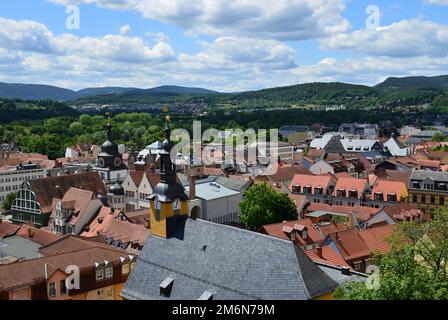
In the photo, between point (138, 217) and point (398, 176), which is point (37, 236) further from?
point (398, 176)

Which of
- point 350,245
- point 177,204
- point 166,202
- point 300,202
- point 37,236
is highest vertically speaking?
point 166,202

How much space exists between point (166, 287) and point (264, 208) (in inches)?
1248

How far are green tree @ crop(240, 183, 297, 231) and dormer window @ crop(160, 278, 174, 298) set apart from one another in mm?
30530

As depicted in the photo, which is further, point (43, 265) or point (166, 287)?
point (43, 265)

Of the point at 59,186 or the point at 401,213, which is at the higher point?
the point at 59,186

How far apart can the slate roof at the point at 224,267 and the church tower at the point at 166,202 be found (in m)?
0.62

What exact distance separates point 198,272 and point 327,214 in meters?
38.3

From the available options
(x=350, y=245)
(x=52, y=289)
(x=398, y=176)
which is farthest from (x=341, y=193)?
(x=52, y=289)

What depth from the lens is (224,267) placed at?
1171 inches

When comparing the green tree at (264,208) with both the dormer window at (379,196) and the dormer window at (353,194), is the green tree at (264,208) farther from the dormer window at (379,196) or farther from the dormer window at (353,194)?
the dormer window at (379,196)

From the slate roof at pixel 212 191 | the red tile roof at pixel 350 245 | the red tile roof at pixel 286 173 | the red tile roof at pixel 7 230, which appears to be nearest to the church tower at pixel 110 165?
the slate roof at pixel 212 191

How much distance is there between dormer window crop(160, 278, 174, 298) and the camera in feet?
102

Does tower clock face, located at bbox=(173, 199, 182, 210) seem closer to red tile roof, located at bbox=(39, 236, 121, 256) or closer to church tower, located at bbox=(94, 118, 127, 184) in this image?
red tile roof, located at bbox=(39, 236, 121, 256)
